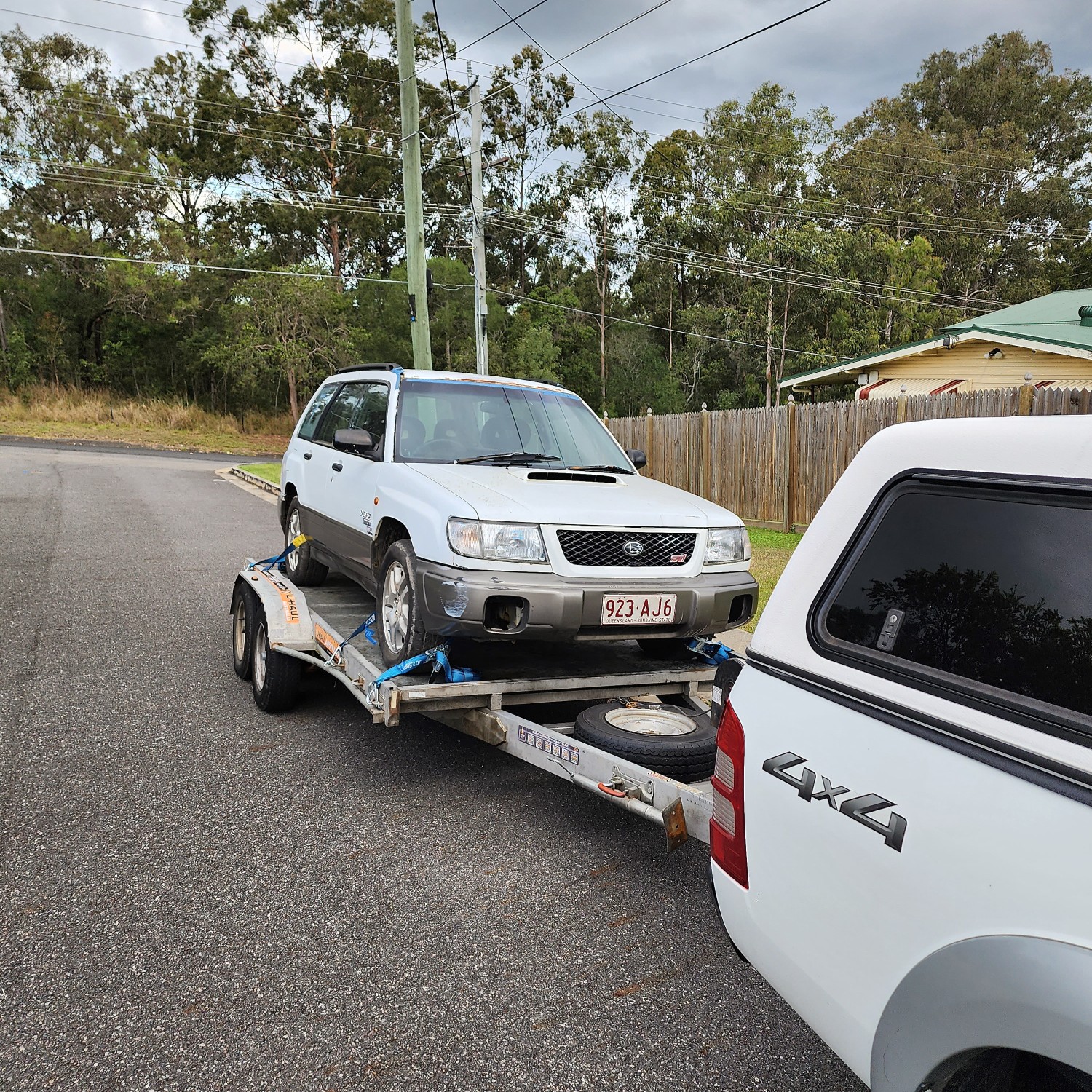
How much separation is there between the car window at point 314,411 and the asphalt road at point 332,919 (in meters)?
2.34

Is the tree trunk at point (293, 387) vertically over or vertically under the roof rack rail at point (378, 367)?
over

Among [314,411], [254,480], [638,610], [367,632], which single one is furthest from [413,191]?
[638,610]

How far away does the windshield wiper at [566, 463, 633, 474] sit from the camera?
17.4 feet

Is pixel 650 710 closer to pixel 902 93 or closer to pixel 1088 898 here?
pixel 1088 898

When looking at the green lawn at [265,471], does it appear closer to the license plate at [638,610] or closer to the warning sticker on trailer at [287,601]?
the warning sticker on trailer at [287,601]

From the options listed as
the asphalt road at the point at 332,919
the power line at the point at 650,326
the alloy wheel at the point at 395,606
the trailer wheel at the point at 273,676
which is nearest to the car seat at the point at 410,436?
the alloy wheel at the point at 395,606

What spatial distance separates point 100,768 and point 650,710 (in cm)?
279

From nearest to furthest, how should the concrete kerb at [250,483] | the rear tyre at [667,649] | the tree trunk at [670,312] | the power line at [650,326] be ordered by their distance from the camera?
the rear tyre at [667,649]
the concrete kerb at [250,483]
the power line at [650,326]
the tree trunk at [670,312]

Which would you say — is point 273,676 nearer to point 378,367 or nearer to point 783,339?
point 378,367

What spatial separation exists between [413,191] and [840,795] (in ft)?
47.2

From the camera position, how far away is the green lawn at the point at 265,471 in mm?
21002

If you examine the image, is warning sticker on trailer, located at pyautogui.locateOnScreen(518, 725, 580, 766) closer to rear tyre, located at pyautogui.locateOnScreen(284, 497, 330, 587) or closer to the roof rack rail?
the roof rack rail

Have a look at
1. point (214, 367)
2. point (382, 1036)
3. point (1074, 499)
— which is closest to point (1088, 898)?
point (1074, 499)

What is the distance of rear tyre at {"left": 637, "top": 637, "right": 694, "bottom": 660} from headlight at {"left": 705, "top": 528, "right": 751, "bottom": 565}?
519 mm
